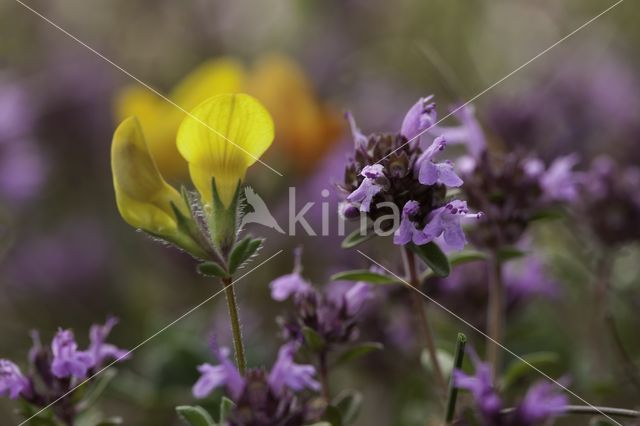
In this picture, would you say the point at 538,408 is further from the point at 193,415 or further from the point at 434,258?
the point at 193,415

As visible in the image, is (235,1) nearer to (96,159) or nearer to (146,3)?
(146,3)

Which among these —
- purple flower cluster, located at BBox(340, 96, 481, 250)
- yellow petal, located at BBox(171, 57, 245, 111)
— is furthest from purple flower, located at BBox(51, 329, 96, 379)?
yellow petal, located at BBox(171, 57, 245, 111)

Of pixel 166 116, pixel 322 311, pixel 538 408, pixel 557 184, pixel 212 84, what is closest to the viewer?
pixel 538 408

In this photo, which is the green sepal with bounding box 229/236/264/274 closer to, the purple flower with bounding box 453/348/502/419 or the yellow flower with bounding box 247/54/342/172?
the purple flower with bounding box 453/348/502/419

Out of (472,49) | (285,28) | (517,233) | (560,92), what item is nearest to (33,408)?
(517,233)

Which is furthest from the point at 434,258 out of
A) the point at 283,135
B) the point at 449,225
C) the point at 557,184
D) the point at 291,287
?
the point at 283,135

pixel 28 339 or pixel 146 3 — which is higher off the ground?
pixel 146 3

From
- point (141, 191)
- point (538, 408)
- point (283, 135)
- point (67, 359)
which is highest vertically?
point (283, 135)
